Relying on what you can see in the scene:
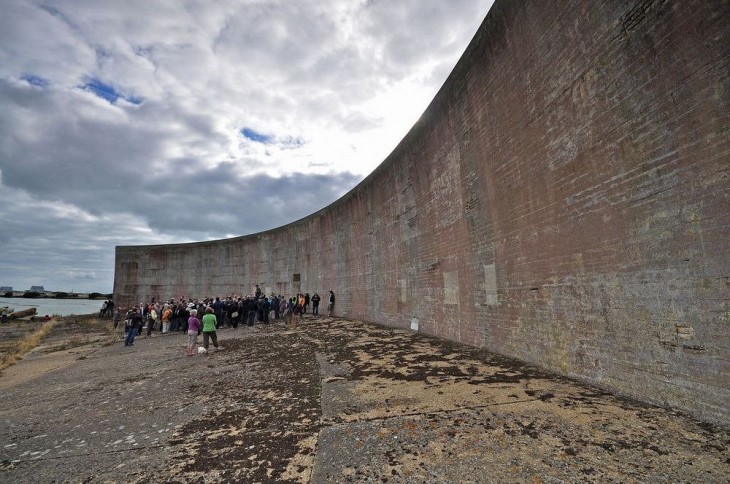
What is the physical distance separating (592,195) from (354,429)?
4442mm

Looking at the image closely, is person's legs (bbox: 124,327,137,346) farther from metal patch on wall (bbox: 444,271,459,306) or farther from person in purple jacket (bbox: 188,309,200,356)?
metal patch on wall (bbox: 444,271,459,306)

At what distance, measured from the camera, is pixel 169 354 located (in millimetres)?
10492

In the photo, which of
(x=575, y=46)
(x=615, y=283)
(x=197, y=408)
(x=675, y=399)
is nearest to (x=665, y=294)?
(x=615, y=283)

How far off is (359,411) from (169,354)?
829 centimetres

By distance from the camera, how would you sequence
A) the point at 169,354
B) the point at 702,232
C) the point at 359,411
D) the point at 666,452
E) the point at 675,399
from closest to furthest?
1. the point at 666,452
2. the point at 702,232
3. the point at 675,399
4. the point at 359,411
5. the point at 169,354

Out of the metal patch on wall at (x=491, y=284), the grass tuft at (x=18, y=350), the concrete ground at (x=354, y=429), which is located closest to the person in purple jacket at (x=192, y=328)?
the concrete ground at (x=354, y=429)

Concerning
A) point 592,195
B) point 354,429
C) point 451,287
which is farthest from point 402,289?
point 354,429

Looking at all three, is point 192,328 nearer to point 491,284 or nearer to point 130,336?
point 130,336

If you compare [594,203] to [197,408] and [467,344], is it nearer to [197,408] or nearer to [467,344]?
[467,344]

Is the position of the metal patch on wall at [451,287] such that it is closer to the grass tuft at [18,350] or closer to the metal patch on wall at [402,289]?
the metal patch on wall at [402,289]

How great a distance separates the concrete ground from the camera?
3.04 m

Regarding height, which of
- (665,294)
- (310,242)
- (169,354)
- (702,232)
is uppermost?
(310,242)

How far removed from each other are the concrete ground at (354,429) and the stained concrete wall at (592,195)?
2.29 feet

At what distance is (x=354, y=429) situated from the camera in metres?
3.97
